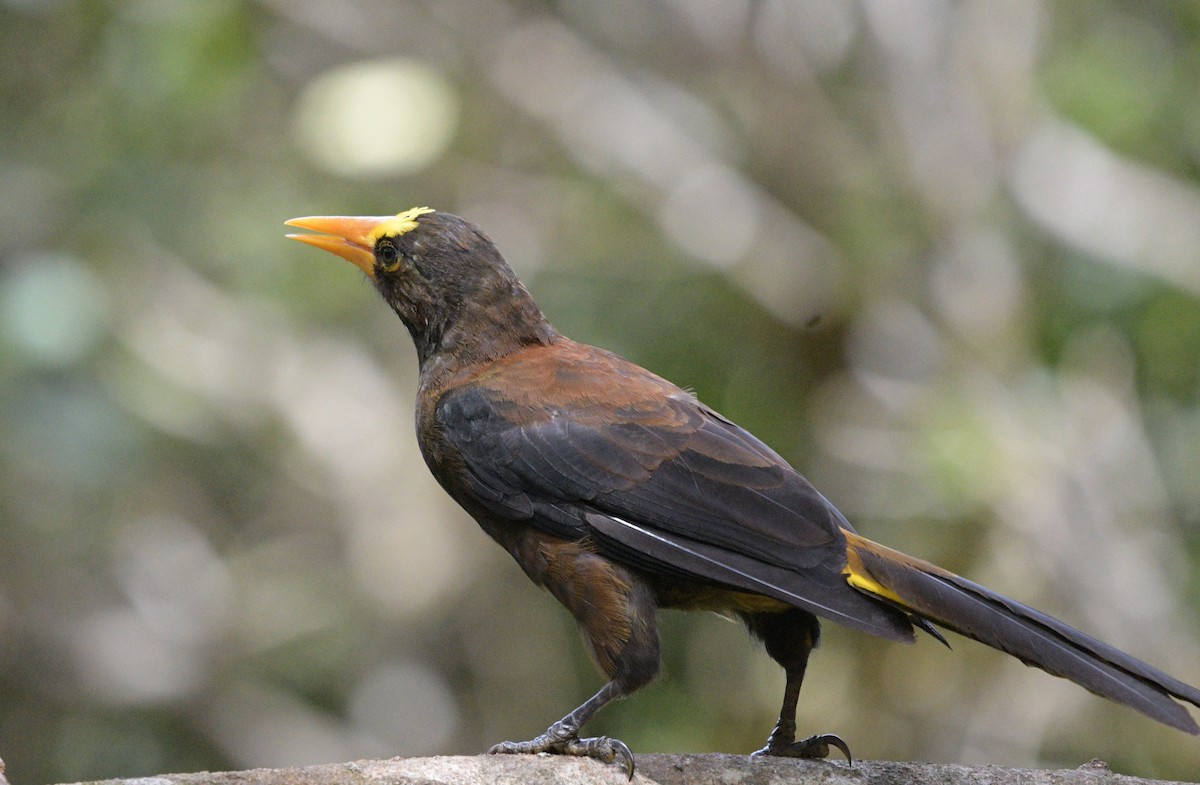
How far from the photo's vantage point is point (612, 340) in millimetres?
7852

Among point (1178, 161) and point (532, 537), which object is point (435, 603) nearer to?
point (532, 537)

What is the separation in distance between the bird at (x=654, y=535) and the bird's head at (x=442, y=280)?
23 mm

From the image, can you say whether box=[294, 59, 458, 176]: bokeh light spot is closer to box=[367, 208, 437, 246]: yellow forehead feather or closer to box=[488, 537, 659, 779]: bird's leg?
box=[367, 208, 437, 246]: yellow forehead feather

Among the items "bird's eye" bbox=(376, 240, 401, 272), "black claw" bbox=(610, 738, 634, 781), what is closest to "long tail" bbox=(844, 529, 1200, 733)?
"black claw" bbox=(610, 738, 634, 781)

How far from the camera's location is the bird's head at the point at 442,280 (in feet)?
12.7

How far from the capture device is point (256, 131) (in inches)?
343

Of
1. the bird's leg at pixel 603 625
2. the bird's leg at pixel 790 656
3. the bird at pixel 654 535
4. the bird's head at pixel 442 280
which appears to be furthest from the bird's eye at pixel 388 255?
the bird's leg at pixel 790 656

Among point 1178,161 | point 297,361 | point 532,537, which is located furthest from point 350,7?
point 532,537

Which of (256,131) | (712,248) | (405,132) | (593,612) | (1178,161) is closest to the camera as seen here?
(593,612)

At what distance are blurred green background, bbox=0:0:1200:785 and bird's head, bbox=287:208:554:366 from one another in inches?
85.7

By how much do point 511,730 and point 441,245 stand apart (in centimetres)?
411

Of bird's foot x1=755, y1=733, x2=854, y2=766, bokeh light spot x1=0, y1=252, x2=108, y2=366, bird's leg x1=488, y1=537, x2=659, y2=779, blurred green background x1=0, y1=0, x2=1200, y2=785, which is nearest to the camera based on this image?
bird's leg x1=488, y1=537, x2=659, y2=779

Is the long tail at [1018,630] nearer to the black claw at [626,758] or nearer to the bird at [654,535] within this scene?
the bird at [654,535]

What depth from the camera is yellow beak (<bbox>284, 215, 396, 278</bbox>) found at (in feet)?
13.2
